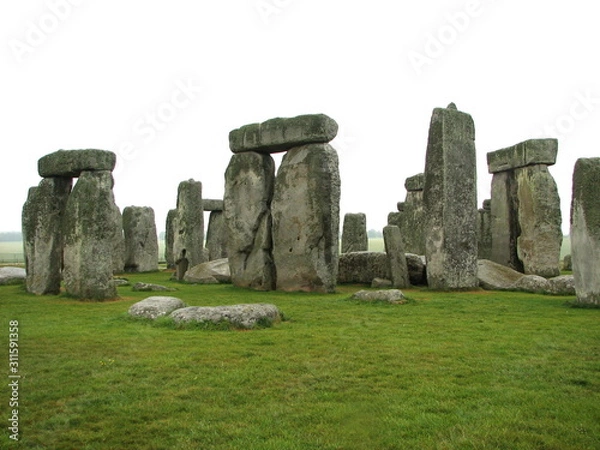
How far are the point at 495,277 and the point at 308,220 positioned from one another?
4.98 meters

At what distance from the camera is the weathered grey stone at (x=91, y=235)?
11.9 metres

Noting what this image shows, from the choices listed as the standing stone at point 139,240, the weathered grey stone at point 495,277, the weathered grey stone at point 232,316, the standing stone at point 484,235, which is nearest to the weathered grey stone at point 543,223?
the weathered grey stone at point 495,277

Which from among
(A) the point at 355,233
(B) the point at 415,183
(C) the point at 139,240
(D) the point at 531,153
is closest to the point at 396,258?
(D) the point at 531,153

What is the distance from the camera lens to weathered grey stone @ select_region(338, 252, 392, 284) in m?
15.9

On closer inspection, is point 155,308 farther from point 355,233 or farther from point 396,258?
point 355,233

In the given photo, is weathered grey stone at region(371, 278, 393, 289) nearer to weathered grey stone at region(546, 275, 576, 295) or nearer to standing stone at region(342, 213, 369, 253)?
weathered grey stone at region(546, 275, 576, 295)

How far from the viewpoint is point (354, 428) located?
4.15 m

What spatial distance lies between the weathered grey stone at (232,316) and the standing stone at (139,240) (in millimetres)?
16450

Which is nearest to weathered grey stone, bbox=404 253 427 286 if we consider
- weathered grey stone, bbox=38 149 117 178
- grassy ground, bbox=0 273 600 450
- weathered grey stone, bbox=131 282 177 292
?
weathered grey stone, bbox=131 282 177 292

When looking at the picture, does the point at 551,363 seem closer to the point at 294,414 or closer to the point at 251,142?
the point at 294,414

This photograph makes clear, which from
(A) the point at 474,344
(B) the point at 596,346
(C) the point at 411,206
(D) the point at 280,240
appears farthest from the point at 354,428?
(C) the point at 411,206

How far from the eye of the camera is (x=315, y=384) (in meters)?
5.19

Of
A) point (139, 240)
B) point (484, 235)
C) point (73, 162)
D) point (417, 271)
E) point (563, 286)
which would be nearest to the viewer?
point (563, 286)

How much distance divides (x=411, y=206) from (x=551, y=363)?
18.5 m
